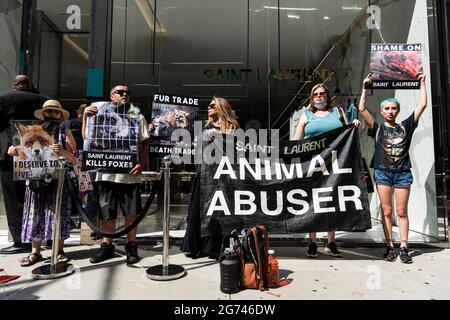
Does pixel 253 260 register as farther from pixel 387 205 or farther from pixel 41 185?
pixel 41 185

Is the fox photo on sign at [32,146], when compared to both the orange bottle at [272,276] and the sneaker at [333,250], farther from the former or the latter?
the sneaker at [333,250]

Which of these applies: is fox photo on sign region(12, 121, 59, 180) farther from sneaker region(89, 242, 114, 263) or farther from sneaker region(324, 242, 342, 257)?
sneaker region(324, 242, 342, 257)

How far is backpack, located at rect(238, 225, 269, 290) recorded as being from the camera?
2.97 m

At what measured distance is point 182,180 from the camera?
6418 mm

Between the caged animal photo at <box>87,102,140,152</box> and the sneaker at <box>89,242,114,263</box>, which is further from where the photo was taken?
the sneaker at <box>89,242,114,263</box>

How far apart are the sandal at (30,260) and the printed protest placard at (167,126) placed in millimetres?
1683

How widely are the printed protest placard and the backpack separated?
134 cm

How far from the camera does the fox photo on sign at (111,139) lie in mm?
3531

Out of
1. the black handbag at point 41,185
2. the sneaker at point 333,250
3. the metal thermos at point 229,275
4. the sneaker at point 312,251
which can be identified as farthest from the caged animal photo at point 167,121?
the sneaker at point 333,250

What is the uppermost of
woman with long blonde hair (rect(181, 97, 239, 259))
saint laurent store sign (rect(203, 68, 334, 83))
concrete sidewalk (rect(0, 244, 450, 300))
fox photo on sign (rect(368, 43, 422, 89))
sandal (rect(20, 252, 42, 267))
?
saint laurent store sign (rect(203, 68, 334, 83))

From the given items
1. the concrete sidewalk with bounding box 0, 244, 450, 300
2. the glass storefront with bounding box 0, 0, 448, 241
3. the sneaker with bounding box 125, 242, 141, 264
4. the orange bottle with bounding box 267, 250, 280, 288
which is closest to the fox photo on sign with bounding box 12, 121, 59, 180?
the concrete sidewalk with bounding box 0, 244, 450, 300

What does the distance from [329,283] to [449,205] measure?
2727 mm
